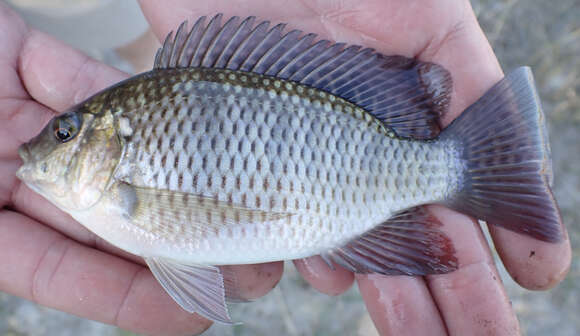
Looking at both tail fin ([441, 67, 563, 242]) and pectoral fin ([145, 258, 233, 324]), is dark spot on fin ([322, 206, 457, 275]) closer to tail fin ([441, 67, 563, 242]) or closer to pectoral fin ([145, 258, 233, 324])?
tail fin ([441, 67, 563, 242])

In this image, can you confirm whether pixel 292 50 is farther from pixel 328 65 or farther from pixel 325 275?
pixel 325 275

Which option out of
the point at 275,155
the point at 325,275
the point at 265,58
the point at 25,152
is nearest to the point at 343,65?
the point at 265,58

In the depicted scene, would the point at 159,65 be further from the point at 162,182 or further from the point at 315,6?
the point at 315,6

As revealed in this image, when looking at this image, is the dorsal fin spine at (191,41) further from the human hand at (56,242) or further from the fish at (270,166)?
the human hand at (56,242)

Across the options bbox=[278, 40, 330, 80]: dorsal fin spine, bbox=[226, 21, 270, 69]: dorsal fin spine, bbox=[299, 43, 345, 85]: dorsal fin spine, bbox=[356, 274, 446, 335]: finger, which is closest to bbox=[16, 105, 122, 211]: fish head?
bbox=[226, 21, 270, 69]: dorsal fin spine

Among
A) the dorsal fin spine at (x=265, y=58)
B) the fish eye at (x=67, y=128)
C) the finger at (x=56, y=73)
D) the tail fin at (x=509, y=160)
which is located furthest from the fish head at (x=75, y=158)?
the tail fin at (x=509, y=160)

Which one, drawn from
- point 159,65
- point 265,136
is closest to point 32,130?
point 159,65
